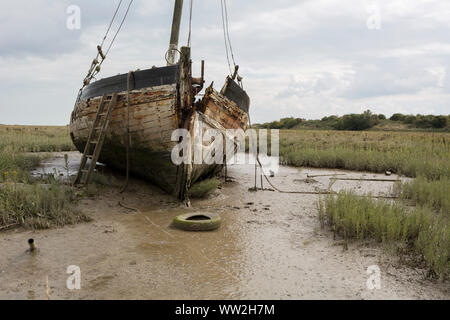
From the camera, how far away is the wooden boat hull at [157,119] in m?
6.70

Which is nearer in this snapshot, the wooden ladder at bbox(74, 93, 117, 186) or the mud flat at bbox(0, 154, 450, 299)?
the mud flat at bbox(0, 154, 450, 299)

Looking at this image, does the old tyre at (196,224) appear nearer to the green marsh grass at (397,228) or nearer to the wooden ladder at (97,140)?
the green marsh grass at (397,228)

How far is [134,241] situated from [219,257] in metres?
1.25

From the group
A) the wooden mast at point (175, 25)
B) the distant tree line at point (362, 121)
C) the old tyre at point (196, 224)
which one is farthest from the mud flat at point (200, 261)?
the distant tree line at point (362, 121)

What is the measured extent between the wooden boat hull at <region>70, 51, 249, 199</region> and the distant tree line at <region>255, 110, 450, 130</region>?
4054cm

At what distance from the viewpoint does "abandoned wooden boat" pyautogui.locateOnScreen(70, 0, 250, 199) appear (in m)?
6.72

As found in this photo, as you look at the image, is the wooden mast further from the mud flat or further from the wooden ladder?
the mud flat

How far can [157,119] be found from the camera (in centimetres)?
682

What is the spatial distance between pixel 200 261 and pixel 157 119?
3.58m

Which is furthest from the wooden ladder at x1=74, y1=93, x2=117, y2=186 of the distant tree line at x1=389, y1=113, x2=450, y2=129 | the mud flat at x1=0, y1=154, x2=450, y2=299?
the distant tree line at x1=389, y1=113, x2=450, y2=129

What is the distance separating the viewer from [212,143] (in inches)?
301

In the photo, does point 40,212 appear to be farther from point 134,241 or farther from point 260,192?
point 260,192

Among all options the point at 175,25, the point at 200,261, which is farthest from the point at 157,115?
the point at 175,25

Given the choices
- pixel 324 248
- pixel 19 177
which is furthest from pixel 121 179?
pixel 324 248
